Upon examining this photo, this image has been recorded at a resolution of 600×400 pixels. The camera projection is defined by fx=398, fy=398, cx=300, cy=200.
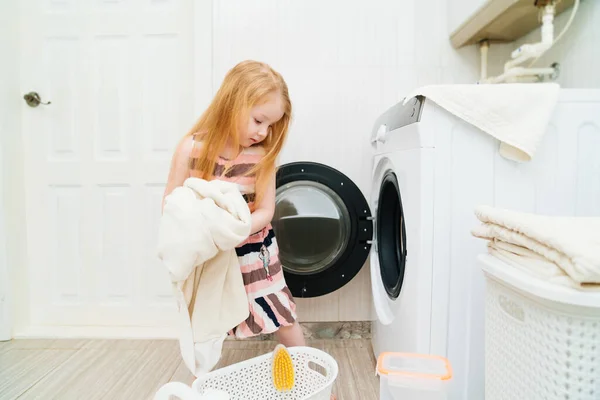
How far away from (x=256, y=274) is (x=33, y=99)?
1355 mm

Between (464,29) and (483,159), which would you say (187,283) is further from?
(464,29)

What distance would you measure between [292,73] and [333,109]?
22 cm

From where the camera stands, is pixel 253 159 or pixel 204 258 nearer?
pixel 204 258

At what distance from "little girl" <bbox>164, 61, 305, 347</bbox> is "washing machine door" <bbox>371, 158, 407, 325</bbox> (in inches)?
11.7

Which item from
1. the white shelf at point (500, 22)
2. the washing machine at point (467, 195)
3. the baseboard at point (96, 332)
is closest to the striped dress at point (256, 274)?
the washing machine at point (467, 195)

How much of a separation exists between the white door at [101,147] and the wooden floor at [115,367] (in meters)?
0.19

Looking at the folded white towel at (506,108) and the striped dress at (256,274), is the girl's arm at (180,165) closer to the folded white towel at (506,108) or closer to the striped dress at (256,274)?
the striped dress at (256,274)

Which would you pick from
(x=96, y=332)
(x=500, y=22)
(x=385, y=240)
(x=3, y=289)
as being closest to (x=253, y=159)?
(x=385, y=240)

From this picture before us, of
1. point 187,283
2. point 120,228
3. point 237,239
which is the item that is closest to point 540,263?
point 237,239

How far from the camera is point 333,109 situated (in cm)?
164

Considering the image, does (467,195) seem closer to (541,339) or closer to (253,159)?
(541,339)

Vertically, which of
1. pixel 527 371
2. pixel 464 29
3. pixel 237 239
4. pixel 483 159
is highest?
pixel 464 29

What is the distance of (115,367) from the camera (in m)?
1.43

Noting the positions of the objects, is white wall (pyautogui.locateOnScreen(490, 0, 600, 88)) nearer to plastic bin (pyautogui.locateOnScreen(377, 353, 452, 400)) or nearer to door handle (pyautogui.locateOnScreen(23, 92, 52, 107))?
Answer: plastic bin (pyautogui.locateOnScreen(377, 353, 452, 400))
